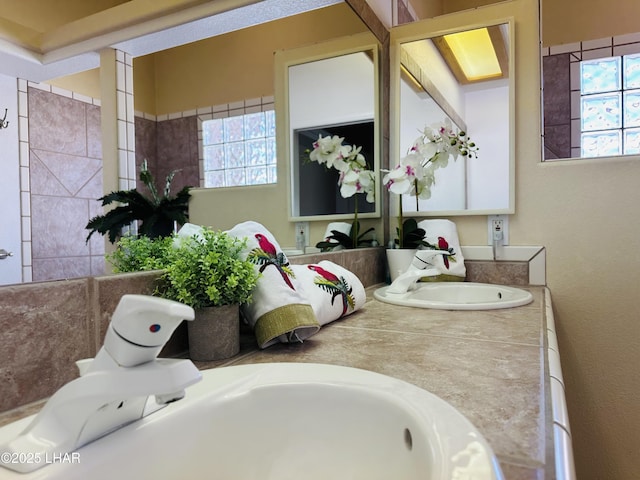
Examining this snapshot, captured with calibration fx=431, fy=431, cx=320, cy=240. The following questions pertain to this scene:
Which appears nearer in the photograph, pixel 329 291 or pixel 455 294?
pixel 329 291

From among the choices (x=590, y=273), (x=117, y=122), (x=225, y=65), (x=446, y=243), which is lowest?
(x=590, y=273)

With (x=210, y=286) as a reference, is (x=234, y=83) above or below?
above

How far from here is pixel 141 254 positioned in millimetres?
693

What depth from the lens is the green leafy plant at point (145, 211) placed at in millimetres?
631

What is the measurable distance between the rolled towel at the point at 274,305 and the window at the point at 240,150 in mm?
159

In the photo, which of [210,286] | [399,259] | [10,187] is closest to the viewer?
[10,187]

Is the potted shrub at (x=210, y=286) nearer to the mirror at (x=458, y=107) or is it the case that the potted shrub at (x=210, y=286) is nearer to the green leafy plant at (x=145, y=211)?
the green leafy plant at (x=145, y=211)

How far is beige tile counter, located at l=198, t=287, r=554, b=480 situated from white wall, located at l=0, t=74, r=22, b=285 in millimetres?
301

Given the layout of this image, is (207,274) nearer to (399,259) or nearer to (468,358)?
(468,358)

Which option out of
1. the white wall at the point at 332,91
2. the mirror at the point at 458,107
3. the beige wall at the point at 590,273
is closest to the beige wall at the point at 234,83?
the white wall at the point at 332,91

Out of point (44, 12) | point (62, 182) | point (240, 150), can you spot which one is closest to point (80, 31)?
point (44, 12)

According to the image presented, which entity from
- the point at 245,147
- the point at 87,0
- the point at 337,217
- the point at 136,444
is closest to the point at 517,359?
the point at 136,444

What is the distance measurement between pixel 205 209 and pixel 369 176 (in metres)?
0.96

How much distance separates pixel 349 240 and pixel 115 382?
128 centimetres
